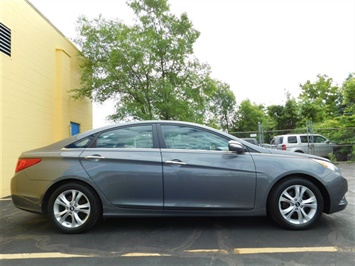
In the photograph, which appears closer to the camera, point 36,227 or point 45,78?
point 36,227

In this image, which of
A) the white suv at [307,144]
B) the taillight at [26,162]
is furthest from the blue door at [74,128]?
the white suv at [307,144]

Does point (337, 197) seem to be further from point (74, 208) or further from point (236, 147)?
point (74, 208)

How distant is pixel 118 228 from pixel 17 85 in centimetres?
528

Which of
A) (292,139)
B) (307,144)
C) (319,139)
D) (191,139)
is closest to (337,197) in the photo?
(191,139)

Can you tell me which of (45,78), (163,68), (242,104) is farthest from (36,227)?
(242,104)

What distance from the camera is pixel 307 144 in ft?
46.1

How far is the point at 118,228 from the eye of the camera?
12.5ft

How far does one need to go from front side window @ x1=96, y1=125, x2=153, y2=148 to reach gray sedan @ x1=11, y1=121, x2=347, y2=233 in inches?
4.9

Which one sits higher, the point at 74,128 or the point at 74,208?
the point at 74,128

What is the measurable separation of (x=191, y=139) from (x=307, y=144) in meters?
12.1

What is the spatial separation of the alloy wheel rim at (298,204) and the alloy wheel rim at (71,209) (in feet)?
8.30

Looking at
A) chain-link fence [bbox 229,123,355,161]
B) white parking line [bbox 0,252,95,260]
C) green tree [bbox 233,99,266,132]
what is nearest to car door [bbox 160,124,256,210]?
white parking line [bbox 0,252,95,260]

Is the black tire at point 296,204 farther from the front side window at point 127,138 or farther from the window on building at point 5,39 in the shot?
the window on building at point 5,39

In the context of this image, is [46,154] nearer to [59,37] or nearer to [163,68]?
[59,37]
